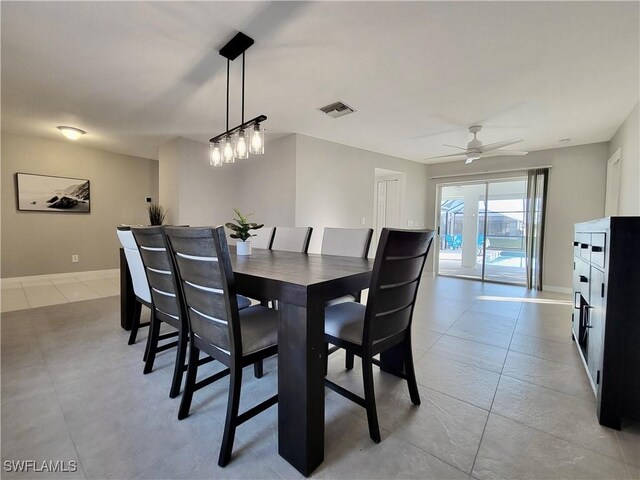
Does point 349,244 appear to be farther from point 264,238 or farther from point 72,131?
point 72,131

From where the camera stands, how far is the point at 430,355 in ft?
7.49

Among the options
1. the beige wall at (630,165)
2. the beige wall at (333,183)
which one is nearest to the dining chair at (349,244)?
the beige wall at (333,183)

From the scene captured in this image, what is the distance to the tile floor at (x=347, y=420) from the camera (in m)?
1.23

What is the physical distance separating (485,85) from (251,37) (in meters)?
2.15

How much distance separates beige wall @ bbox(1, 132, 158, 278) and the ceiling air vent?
4.58m

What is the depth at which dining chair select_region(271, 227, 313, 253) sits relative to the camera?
2.69 metres

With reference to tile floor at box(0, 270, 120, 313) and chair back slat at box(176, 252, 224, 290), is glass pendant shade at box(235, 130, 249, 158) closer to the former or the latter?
chair back slat at box(176, 252, 224, 290)

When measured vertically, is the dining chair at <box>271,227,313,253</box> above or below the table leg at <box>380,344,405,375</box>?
above

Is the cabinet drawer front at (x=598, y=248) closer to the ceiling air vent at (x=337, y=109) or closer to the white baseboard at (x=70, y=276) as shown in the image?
the ceiling air vent at (x=337, y=109)

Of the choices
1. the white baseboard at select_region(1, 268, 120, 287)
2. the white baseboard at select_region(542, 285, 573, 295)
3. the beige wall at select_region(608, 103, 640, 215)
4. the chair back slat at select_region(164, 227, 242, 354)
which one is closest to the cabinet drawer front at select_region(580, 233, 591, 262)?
the beige wall at select_region(608, 103, 640, 215)

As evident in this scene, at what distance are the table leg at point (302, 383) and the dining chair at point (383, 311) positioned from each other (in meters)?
0.23

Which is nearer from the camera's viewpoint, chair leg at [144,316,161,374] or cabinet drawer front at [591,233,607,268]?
cabinet drawer front at [591,233,607,268]

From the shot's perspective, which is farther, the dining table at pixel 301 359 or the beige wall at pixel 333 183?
the beige wall at pixel 333 183

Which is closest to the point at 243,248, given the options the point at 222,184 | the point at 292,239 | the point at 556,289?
the point at 292,239
